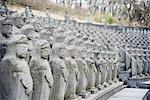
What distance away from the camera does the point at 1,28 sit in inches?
259

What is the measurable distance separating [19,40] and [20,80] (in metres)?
0.53

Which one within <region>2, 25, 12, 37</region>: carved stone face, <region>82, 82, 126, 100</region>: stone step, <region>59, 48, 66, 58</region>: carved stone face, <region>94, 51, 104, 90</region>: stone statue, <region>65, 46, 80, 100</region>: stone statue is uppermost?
<region>2, 25, 12, 37</region>: carved stone face

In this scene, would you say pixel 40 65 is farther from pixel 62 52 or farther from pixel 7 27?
pixel 62 52

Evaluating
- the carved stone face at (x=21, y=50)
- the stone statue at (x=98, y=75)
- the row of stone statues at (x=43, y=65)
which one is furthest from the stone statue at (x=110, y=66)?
the carved stone face at (x=21, y=50)

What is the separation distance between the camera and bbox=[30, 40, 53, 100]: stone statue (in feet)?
21.2

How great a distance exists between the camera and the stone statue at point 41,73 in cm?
646

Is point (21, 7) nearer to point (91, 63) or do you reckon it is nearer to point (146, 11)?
point (146, 11)

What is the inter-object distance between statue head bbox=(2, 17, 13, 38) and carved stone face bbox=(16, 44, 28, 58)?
756mm

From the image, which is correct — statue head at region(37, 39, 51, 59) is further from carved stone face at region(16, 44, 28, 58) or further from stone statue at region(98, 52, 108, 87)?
stone statue at region(98, 52, 108, 87)

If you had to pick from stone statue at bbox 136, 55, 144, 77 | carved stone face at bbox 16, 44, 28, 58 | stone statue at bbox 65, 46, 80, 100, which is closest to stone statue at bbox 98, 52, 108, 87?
stone statue at bbox 65, 46, 80, 100

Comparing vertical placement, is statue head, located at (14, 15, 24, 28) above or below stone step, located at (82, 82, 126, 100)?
above

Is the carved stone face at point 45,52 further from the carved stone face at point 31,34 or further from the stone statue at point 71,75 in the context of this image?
the stone statue at point 71,75

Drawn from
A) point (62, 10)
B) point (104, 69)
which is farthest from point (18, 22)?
point (62, 10)

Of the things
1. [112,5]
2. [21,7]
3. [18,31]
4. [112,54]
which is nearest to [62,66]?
[18,31]
